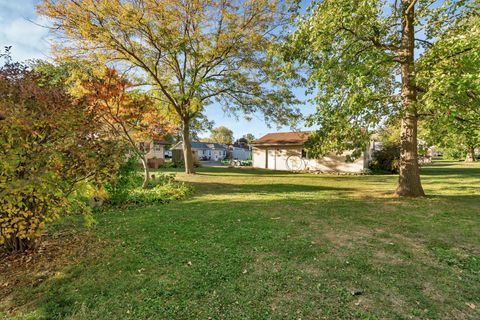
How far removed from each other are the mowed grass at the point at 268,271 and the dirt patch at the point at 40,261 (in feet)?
0.17

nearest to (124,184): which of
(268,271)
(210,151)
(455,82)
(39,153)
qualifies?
(39,153)

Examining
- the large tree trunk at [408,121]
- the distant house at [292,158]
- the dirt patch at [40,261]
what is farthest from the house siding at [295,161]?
the dirt patch at [40,261]

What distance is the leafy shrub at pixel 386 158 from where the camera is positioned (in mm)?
18906

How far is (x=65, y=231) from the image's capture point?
4793 mm

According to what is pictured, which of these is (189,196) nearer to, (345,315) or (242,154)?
(345,315)

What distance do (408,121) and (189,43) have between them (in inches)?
420

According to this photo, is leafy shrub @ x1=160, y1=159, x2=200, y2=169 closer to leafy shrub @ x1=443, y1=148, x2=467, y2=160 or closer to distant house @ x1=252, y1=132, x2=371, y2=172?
distant house @ x1=252, y1=132, x2=371, y2=172

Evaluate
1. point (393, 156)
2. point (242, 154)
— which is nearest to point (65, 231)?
point (393, 156)

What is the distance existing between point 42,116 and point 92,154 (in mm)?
742

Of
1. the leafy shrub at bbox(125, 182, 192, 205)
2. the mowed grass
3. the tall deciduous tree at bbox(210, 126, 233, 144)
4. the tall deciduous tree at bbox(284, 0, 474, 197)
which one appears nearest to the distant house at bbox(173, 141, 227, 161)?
the tall deciduous tree at bbox(210, 126, 233, 144)

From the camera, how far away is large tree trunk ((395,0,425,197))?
7.26 meters

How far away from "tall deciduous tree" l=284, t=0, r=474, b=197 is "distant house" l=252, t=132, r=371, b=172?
10267mm

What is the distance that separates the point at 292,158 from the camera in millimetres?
21828

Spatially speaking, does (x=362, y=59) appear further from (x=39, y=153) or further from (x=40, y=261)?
(x=40, y=261)
